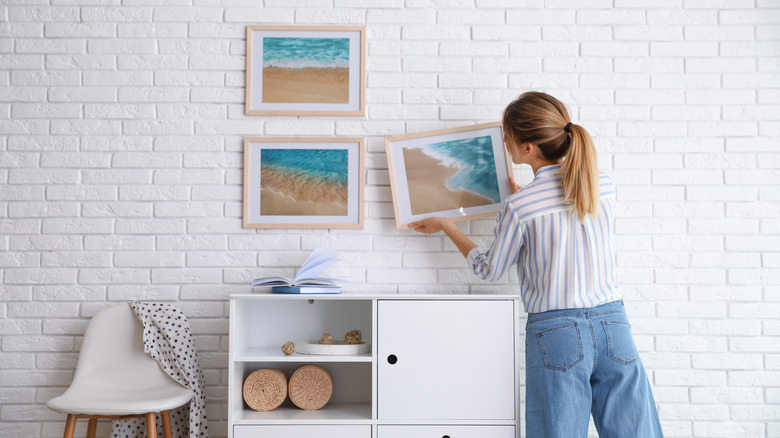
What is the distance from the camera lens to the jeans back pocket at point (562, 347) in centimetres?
180

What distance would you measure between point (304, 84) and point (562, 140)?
3.60ft

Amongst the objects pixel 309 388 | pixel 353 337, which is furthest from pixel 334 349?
pixel 309 388

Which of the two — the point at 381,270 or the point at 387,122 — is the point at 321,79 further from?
the point at 381,270

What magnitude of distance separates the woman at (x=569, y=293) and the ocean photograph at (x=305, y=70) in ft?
2.71

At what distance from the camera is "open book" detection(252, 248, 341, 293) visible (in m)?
2.21

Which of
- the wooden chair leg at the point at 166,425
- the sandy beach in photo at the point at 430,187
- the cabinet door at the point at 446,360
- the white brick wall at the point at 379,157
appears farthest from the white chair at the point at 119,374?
the sandy beach in photo at the point at 430,187

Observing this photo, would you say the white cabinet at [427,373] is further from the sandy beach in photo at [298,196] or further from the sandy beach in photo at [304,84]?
the sandy beach in photo at [304,84]

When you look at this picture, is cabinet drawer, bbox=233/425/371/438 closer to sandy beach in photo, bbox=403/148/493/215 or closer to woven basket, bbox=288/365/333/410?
woven basket, bbox=288/365/333/410

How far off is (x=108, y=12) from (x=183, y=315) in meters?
1.32

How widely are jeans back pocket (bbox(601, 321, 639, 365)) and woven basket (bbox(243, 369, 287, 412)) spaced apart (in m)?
1.17

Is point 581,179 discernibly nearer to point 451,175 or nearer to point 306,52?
point 451,175

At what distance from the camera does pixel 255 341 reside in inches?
96.7

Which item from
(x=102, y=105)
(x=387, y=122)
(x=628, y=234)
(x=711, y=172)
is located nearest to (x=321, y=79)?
(x=387, y=122)

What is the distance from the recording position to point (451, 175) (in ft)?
8.13
